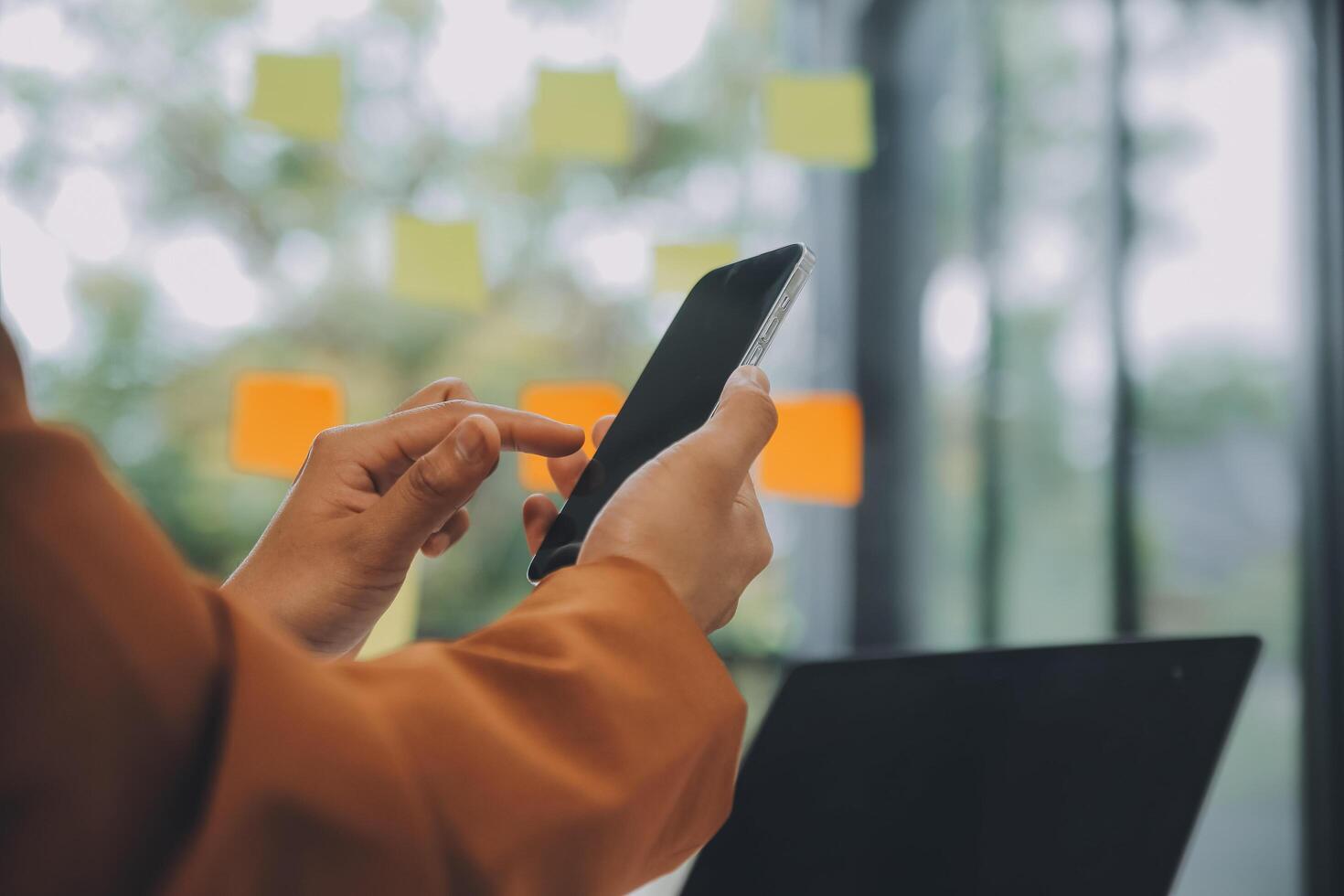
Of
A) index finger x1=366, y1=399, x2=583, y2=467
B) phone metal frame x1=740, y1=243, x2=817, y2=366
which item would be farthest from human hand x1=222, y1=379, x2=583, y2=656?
phone metal frame x1=740, y1=243, x2=817, y2=366

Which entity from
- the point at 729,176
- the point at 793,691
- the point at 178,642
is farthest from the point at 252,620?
the point at 729,176

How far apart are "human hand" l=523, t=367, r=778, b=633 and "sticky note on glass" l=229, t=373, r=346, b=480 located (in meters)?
1.00

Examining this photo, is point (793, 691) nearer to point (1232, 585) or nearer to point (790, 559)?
point (1232, 585)

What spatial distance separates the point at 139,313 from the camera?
1.46m

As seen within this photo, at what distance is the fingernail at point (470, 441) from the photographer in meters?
0.52

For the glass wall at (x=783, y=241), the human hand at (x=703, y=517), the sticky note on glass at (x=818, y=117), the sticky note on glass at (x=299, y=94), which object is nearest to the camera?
the human hand at (x=703, y=517)

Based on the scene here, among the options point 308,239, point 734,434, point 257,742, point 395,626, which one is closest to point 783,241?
point 308,239

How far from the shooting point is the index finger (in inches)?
22.6

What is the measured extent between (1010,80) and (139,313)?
52.5 inches

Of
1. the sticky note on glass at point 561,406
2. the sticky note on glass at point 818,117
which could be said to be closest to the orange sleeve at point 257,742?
the sticky note on glass at point 561,406

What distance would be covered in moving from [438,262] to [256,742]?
1250mm

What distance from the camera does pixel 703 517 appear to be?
0.39 meters

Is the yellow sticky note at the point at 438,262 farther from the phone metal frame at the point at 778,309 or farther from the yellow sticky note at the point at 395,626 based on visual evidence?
the phone metal frame at the point at 778,309

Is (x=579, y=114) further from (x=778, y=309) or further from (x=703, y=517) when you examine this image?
(x=703, y=517)
